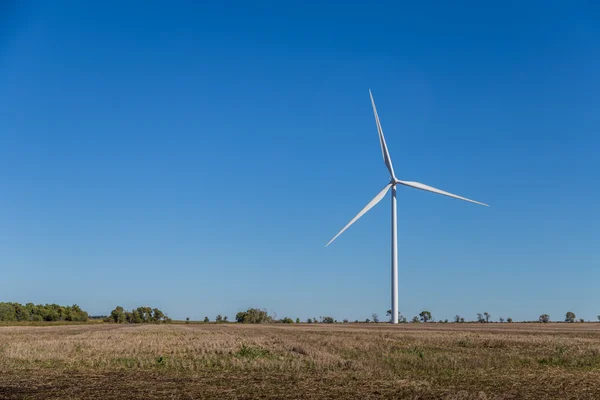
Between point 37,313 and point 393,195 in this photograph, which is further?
point 37,313

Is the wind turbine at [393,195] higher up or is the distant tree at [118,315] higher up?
the wind turbine at [393,195]

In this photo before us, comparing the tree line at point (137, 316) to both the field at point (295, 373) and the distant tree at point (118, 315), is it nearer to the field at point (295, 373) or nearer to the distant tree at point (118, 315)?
the distant tree at point (118, 315)

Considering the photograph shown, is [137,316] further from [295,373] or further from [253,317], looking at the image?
[295,373]

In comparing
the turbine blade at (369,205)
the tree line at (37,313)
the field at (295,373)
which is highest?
the turbine blade at (369,205)

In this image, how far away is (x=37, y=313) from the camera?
17412 cm

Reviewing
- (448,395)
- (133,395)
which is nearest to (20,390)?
(133,395)

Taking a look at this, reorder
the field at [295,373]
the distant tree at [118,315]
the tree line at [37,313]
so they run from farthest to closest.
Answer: the distant tree at [118,315]
the tree line at [37,313]
the field at [295,373]

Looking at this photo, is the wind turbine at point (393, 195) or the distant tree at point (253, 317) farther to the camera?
the distant tree at point (253, 317)

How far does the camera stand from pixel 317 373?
28.5 m

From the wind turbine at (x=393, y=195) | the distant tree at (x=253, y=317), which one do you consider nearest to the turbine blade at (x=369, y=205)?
the wind turbine at (x=393, y=195)

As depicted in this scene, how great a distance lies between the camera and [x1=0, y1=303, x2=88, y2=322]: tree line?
170238 mm

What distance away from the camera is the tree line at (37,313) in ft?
559

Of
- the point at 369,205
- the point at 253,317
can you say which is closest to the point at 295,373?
the point at 369,205

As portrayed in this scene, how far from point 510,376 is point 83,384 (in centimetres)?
1803
